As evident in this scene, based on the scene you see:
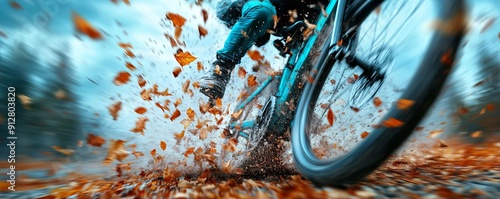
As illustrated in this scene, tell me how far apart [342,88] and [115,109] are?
1.68 meters

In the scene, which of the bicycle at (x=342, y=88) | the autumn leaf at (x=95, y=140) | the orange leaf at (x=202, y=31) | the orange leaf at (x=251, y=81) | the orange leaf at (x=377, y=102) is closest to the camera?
the bicycle at (x=342, y=88)

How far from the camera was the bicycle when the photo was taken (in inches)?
41.4

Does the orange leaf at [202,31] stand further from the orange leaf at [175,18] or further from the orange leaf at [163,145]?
the orange leaf at [163,145]

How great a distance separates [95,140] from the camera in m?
1.98

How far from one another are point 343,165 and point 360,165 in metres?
0.09

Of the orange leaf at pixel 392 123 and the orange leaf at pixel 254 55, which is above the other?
the orange leaf at pixel 254 55

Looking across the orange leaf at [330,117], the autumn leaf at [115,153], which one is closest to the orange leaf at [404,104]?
the orange leaf at [330,117]

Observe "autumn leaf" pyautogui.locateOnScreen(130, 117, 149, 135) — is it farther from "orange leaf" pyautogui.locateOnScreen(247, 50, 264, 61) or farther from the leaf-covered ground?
"orange leaf" pyautogui.locateOnScreen(247, 50, 264, 61)

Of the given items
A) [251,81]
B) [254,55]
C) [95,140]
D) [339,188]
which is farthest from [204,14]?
[339,188]

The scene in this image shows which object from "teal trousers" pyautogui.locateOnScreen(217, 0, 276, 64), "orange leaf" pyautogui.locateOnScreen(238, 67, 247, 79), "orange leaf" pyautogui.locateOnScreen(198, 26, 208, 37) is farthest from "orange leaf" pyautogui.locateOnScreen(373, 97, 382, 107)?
"orange leaf" pyautogui.locateOnScreen(198, 26, 208, 37)

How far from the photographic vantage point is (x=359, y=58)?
1.67 meters

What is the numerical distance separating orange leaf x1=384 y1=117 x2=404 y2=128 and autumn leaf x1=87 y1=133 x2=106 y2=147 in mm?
1690

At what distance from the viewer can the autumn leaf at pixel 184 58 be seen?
2242mm

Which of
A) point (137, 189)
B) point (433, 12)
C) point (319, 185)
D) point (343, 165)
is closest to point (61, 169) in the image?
point (137, 189)
